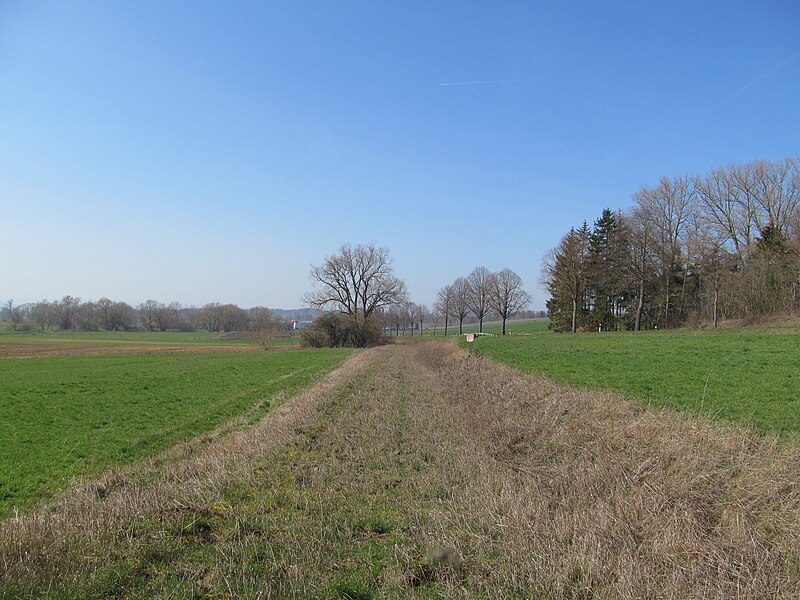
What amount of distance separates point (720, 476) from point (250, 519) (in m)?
5.59

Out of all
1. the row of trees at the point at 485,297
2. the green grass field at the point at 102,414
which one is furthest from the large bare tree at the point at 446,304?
the green grass field at the point at 102,414

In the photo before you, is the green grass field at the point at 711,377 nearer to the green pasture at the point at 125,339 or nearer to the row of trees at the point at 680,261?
the row of trees at the point at 680,261

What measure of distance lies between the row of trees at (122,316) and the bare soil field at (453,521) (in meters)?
115

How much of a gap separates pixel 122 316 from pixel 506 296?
4436 inches

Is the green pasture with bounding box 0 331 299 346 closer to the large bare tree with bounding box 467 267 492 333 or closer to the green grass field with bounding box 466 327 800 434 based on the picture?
the large bare tree with bounding box 467 267 492 333

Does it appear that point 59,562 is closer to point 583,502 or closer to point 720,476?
point 583,502

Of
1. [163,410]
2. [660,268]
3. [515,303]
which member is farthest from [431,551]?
[515,303]

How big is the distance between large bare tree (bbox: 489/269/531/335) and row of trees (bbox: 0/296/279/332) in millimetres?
58018

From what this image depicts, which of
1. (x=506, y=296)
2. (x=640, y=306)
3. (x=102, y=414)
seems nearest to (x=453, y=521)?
(x=102, y=414)

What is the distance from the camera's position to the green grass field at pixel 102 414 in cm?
889

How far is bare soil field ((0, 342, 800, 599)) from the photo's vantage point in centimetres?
406

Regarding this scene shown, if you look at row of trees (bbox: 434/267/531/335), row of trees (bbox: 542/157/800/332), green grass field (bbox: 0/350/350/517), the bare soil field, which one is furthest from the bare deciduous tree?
the bare soil field

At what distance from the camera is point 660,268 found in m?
54.2

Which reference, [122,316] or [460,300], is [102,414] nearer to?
[460,300]
